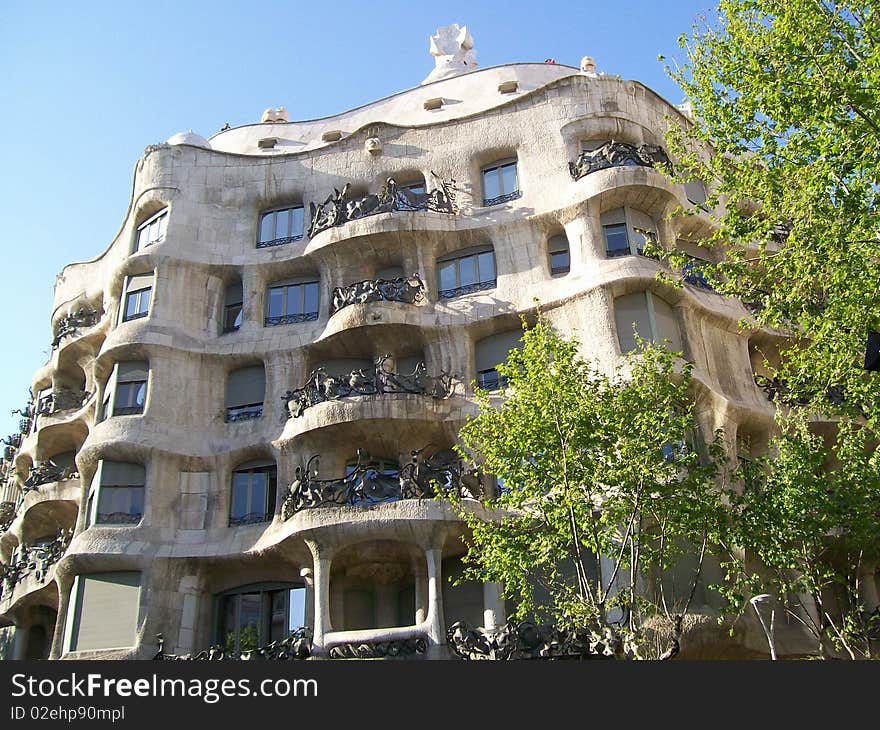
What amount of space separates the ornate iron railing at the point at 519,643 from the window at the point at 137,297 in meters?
12.2

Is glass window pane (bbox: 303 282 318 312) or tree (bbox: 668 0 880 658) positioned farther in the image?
glass window pane (bbox: 303 282 318 312)

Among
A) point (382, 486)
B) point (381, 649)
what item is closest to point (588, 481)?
point (382, 486)

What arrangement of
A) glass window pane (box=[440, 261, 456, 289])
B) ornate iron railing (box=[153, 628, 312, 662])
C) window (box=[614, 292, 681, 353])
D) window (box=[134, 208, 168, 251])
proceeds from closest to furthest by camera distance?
ornate iron railing (box=[153, 628, 312, 662]), window (box=[614, 292, 681, 353]), glass window pane (box=[440, 261, 456, 289]), window (box=[134, 208, 168, 251])

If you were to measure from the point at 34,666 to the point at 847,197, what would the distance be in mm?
12998

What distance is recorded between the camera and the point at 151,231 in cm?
2600

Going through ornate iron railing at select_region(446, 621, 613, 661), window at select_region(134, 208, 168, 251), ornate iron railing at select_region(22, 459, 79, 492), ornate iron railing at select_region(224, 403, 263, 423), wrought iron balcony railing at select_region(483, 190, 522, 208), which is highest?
window at select_region(134, 208, 168, 251)


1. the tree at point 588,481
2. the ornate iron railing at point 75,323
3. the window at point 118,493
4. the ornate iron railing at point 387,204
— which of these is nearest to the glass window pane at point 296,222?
the ornate iron railing at point 387,204

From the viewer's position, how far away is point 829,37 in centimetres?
1554

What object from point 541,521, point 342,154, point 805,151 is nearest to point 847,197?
point 805,151

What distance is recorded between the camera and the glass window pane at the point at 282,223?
2611cm

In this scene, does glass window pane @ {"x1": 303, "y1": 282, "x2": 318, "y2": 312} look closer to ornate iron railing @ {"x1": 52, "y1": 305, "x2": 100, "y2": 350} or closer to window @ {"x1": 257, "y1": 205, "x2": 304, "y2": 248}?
window @ {"x1": 257, "y1": 205, "x2": 304, "y2": 248}

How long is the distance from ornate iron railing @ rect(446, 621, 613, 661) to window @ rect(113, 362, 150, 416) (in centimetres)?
999

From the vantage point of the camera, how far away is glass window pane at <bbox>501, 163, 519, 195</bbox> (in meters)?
24.9

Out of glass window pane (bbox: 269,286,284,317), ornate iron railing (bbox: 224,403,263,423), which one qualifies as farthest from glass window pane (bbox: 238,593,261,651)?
glass window pane (bbox: 269,286,284,317)
